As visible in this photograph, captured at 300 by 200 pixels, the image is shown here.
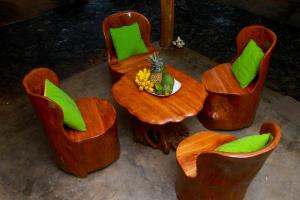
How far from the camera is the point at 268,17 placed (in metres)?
6.32

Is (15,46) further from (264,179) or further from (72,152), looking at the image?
(264,179)

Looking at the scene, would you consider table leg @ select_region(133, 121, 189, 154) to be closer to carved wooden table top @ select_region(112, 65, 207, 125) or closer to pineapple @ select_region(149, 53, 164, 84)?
carved wooden table top @ select_region(112, 65, 207, 125)

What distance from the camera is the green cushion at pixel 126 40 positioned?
13.0 feet

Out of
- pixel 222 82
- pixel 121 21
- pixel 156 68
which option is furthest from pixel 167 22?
pixel 156 68

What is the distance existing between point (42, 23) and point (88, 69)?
2.17 m

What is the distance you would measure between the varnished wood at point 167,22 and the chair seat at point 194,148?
8.61ft

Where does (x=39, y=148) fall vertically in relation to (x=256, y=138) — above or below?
below

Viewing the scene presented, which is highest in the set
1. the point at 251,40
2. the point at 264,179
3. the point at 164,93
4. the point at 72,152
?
the point at 251,40

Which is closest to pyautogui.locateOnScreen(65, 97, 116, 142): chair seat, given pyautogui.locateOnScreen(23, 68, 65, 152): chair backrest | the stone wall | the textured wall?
pyautogui.locateOnScreen(23, 68, 65, 152): chair backrest

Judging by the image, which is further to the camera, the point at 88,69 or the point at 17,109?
the point at 88,69

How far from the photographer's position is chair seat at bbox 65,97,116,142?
9.39 ft

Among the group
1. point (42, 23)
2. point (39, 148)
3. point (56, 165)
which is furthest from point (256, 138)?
point (42, 23)

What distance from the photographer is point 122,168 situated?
10.5 ft

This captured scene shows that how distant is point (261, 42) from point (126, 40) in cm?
166
